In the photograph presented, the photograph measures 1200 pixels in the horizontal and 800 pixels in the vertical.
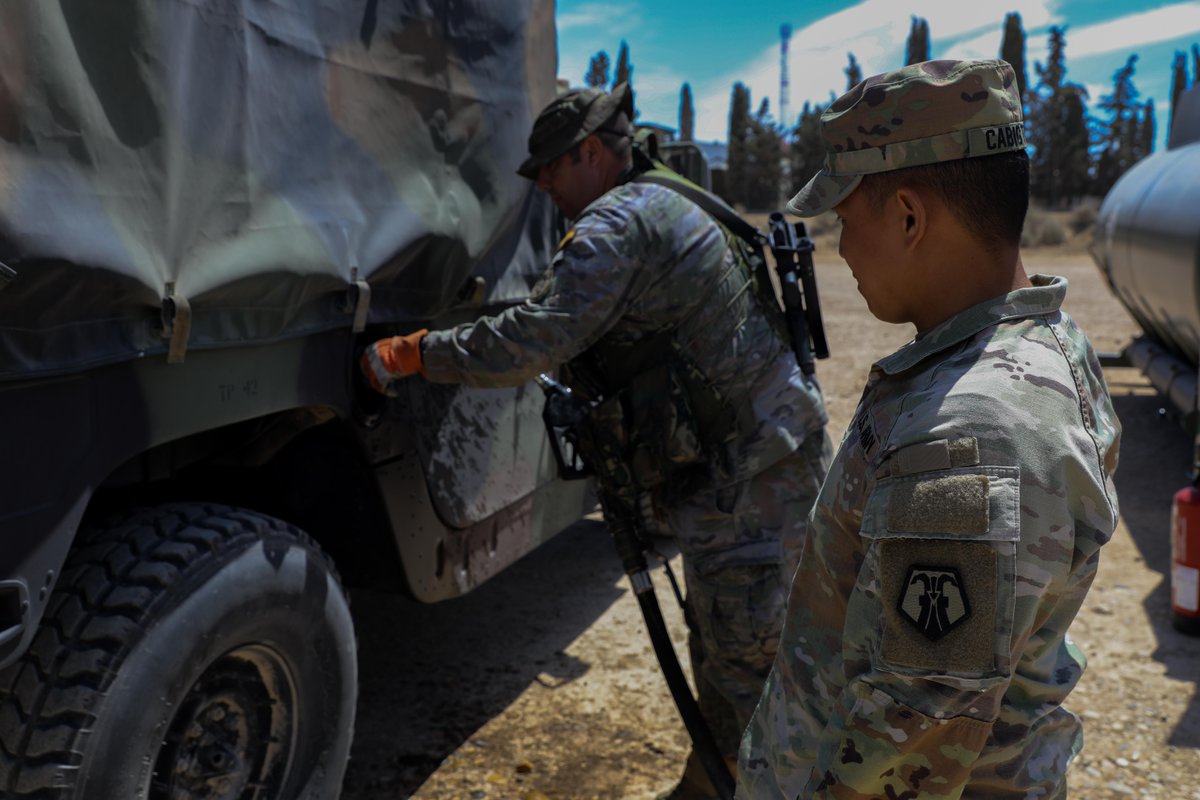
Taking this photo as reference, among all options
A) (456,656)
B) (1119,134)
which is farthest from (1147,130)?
(456,656)

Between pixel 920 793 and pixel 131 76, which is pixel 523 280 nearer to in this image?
pixel 131 76

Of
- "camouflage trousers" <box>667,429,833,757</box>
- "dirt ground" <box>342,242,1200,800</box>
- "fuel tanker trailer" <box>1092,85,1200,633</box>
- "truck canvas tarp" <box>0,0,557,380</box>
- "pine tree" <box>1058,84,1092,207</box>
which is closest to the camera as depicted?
"truck canvas tarp" <box>0,0,557,380</box>

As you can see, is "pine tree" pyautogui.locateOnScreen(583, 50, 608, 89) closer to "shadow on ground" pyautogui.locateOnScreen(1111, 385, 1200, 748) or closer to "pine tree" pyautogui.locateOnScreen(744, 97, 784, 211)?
"pine tree" pyautogui.locateOnScreen(744, 97, 784, 211)

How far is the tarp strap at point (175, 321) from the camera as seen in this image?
1.86 meters

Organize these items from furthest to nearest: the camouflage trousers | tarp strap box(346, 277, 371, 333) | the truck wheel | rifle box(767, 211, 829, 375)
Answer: rifle box(767, 211, 829, 375), the camouflage trousers, tarp strap box(346, 277, 371, 333), the truck wheel

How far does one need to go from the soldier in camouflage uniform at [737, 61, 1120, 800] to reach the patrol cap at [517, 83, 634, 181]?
146 centimetres

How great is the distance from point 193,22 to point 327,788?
1591mm

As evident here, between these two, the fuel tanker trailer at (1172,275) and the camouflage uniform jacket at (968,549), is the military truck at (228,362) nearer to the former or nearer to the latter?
the camouflage uniform jacket at (968,549)

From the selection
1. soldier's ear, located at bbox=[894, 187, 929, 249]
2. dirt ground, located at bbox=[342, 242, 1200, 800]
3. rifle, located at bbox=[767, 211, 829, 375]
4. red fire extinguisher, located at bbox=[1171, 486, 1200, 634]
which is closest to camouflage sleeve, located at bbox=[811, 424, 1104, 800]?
soldier's ear, located at bbox=[894, 187, 929, 249]

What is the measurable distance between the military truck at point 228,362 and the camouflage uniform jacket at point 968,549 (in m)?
1.17

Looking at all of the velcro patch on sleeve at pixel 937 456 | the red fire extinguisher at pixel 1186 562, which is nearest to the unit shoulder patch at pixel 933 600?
the velcro patch on sleeve at pixel 937 456

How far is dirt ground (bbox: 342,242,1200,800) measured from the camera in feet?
9.84

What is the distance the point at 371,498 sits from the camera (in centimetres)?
269

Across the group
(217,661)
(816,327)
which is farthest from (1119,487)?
(217,661)
